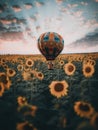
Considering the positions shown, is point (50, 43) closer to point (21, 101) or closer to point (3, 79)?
point (3, 79)

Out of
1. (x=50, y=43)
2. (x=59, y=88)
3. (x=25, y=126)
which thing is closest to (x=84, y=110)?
(x=25, y=126)

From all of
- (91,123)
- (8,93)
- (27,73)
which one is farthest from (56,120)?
(27,73)

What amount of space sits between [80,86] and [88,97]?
0.84 metres

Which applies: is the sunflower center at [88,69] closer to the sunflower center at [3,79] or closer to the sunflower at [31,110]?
the sunflower at [31,110]

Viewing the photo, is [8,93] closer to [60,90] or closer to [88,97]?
[60,90]

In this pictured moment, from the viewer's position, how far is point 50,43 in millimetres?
6922

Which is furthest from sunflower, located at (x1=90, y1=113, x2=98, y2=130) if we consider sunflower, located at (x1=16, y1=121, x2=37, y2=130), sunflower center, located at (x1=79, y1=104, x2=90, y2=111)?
sunflower, located at (x1=16, y1=121, x2=37, y2=130)

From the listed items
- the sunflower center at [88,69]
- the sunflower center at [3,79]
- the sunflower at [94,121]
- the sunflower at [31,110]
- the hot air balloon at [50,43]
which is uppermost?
the hot air balloon at [50,43]

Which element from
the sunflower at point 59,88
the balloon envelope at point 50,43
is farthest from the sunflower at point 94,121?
the balloon envelope at point 50,43

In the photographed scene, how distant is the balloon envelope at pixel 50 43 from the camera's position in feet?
22.7

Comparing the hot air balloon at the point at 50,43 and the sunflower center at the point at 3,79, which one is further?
the hot air balloon at the point at 50,43

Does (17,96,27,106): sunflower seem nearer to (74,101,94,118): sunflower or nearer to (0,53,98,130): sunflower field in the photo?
(0,53,98,130): sunflower field

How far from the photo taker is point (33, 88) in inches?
228

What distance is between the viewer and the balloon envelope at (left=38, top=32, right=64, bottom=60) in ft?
22.7
